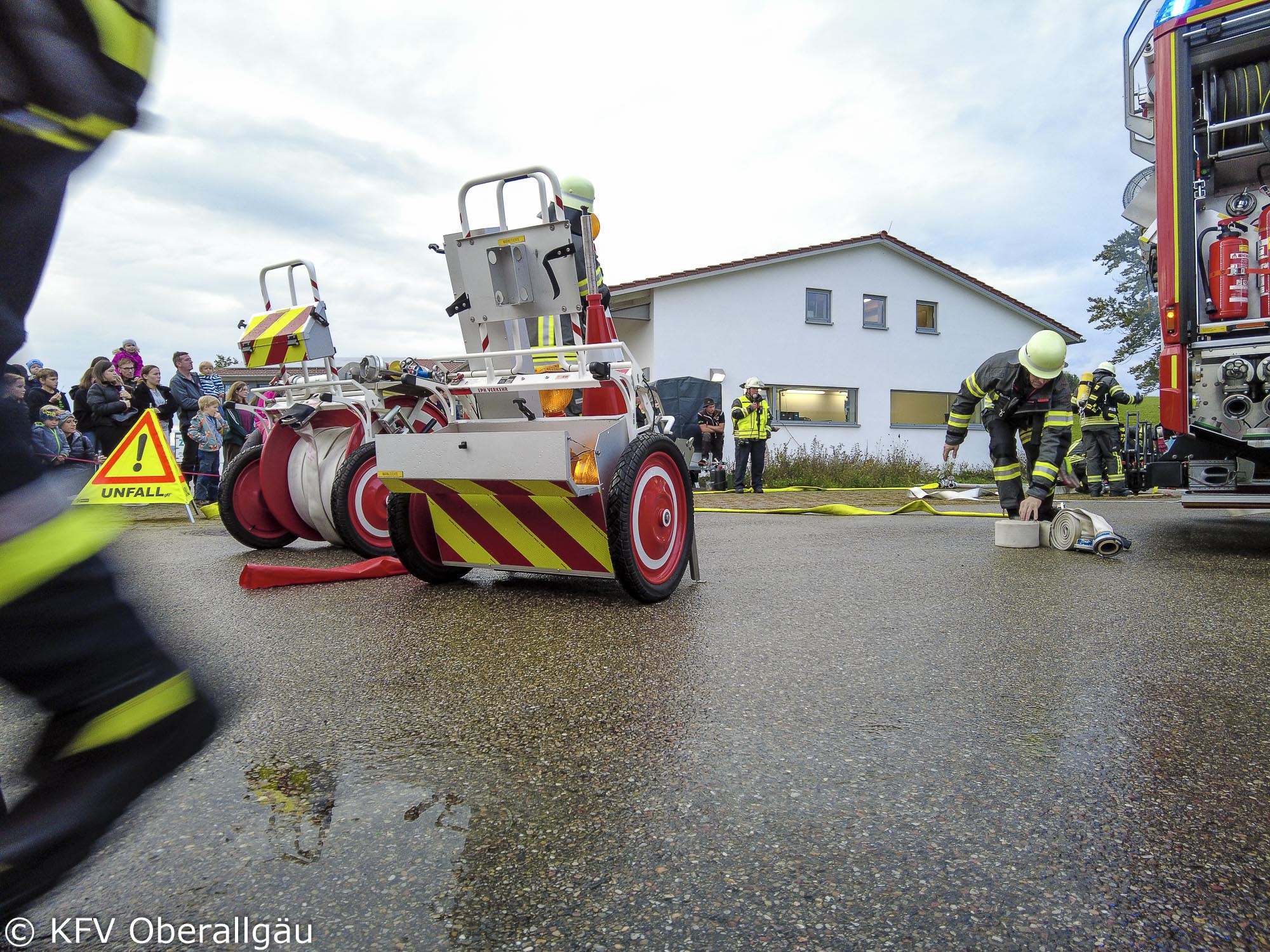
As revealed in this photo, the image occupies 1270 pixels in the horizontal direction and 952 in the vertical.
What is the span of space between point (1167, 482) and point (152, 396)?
10.7 m

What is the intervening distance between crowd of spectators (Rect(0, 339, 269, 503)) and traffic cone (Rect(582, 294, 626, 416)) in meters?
6.43

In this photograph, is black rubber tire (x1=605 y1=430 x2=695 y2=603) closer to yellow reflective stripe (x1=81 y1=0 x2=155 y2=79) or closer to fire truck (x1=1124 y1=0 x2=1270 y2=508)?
yellow reflective stripe (x1=81 y1=0 x2=155 y2=79)

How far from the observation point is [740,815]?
177cm

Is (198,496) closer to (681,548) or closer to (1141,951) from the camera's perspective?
(681,548)

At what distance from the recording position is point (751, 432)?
14.4m

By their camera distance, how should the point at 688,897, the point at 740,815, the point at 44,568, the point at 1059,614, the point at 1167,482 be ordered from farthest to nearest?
the point at 1167,482 < the point at 1059,614 < the point at 740,815 < the point at 688,897 < the point at 44,568

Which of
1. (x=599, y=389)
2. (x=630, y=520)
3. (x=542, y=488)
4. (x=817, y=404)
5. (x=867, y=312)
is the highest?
(x=867, y=312)

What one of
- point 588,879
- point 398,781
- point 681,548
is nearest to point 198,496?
point 681,548

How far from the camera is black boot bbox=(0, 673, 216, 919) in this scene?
3.45 feet

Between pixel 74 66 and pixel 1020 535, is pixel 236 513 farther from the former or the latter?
pixel 1020 535

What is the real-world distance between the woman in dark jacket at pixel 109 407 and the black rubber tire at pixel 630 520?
8368mm

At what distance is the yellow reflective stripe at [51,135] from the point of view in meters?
1.05

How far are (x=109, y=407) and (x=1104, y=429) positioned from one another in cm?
1420

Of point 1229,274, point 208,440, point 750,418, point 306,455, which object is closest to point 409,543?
point 306,455
